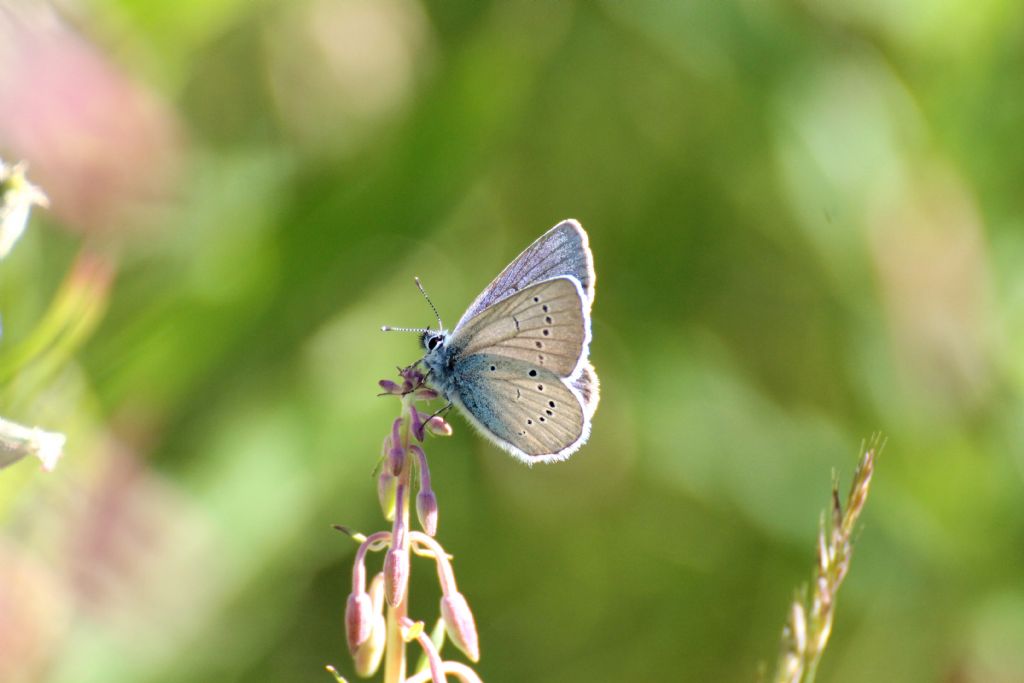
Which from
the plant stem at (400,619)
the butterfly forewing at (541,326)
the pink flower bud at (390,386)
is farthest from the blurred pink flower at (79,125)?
the plant stem at (400,619)

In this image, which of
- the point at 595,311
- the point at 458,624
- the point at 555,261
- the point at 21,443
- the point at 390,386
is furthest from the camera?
the point at 595,311

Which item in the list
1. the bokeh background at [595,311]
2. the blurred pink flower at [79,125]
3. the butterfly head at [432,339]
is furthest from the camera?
the bokeh background at [595,311]

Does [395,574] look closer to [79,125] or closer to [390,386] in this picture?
[390,386]

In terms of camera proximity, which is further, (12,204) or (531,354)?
(531,354)

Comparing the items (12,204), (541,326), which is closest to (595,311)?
(541,326)

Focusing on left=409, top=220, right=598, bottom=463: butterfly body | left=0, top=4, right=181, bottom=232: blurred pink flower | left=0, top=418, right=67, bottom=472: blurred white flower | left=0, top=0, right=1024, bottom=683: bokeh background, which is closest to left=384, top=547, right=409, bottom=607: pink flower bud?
left=0, top=418, right=67, bottom=472: blurred white flower

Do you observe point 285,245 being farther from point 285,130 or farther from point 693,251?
point 693,251

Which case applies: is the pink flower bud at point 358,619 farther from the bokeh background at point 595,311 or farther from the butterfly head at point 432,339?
the bokeh background at point 595,311
